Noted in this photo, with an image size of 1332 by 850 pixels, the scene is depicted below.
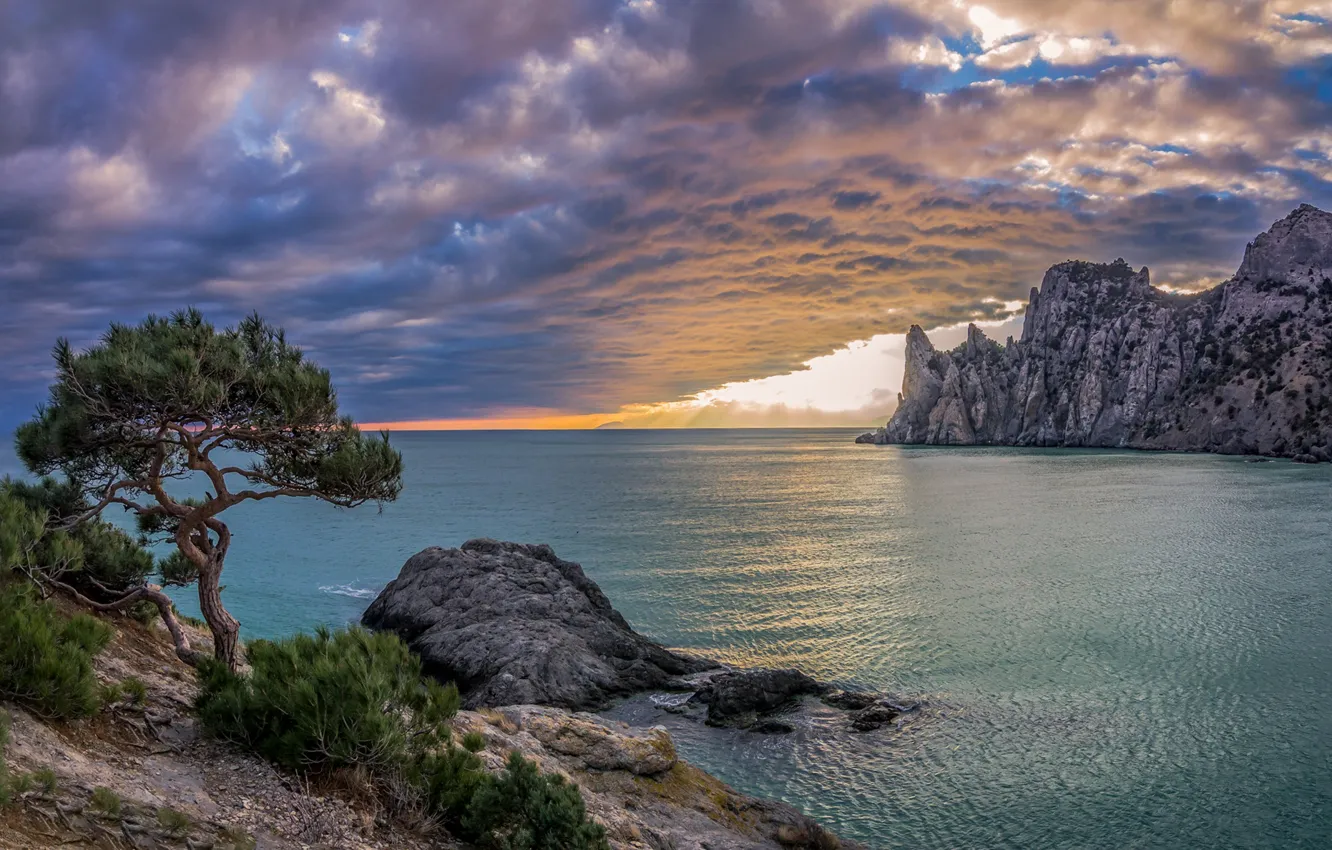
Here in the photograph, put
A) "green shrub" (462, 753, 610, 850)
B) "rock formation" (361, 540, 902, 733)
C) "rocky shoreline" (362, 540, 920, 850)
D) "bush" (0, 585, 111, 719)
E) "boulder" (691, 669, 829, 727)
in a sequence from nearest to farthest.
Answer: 1. "bush" (0, 585, 111, 719)
2. "green shrub" (462, 753, 610, 850)
3. "rocky shoreline" (362, 540, 920, 850)
4. "boulder" (691, 669, 829, 727)
5. "rock formation" (361, 540, 902, 733)

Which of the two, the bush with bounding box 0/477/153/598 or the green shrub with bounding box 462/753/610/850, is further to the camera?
the bush with bounding box 0/477/153/598

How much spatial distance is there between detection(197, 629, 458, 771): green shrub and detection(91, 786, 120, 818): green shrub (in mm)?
2025

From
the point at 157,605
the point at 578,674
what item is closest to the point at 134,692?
the point at 157,605

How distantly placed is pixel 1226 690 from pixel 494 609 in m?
29.5

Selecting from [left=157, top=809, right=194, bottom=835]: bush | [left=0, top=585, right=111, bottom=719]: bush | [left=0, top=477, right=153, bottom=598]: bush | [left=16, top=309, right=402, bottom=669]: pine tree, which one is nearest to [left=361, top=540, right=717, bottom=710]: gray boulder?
[left=0, top=477, right=153, bottom=598]: bush

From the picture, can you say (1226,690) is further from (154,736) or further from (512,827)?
(154,736)

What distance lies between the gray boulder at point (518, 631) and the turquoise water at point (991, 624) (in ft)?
13.6

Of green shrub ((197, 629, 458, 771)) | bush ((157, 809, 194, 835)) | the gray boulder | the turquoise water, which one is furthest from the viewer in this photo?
the gray boulder

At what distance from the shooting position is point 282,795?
32.0ft

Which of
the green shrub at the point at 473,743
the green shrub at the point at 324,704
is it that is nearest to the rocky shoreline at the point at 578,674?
the green shrub at the point at 473,743

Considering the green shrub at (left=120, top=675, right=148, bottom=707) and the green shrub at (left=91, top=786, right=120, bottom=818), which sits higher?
the green shrub at (left=120, top=675, right=148, bottom=707)

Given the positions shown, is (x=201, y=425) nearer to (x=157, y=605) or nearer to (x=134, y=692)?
(x=157, y=605)

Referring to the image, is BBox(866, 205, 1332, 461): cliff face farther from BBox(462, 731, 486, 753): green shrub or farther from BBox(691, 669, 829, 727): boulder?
BBox(462, 731, 486, 753): green shrub

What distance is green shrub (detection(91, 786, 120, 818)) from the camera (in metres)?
8.11
